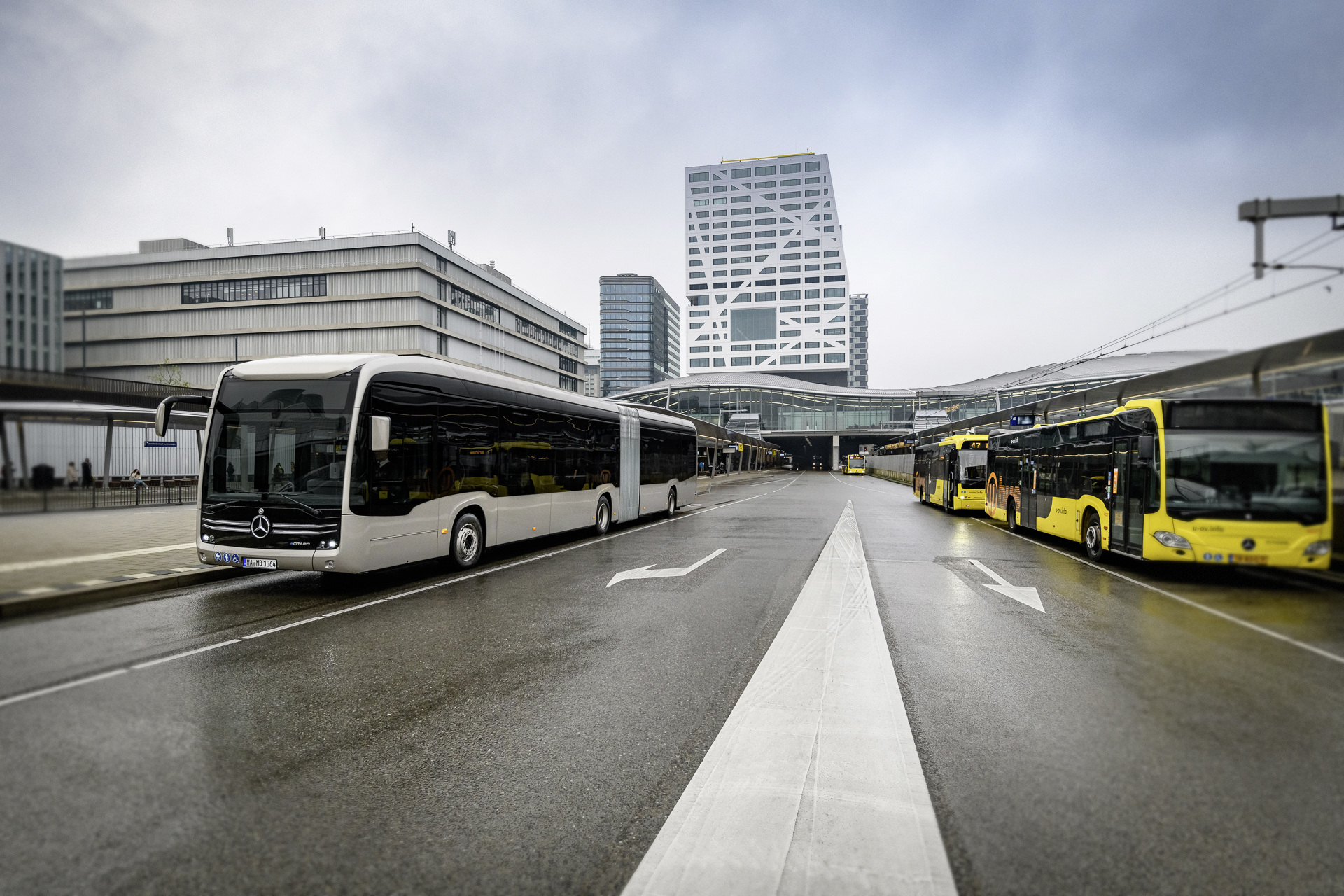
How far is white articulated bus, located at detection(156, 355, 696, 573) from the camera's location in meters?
7.45

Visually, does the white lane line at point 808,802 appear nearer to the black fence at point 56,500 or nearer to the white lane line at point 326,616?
the white lane line at point 326,616

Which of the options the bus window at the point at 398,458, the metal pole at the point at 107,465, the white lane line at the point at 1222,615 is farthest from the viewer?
the bus window at the point at 398,458

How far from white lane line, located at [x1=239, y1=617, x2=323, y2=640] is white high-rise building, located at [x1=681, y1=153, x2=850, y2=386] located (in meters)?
144

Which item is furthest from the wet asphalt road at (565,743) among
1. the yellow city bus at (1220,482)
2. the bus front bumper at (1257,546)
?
the yellow city bus at (1220,482)

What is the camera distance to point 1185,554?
31.5 feet

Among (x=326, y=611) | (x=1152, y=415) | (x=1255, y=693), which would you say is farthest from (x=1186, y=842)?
(x=1152, y=415)

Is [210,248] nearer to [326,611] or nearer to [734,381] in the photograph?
[326,611]

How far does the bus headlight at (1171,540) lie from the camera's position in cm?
966

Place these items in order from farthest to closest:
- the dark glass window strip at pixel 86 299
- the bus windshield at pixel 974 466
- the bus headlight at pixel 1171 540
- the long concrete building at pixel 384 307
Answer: the long concrete building at pixel 384 307 < the bus windshield at pixel 974 466 < the bus headlight at pixel 1171 540 < the dark glass window strip at pixel 86 299

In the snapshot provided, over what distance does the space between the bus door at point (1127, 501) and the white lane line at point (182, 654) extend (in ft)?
39.4

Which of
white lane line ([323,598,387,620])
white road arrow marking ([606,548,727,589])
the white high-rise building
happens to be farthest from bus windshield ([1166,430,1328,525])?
the white high-rise building

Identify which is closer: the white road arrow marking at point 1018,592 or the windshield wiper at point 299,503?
the windshield wiper at point 299,503

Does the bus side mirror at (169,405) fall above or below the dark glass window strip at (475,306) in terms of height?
below

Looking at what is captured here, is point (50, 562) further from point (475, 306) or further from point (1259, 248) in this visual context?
point (475, 306)
